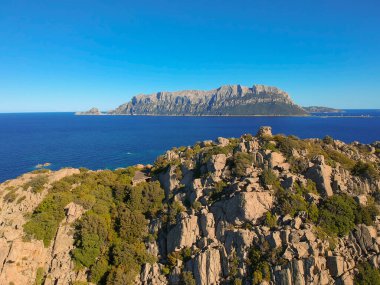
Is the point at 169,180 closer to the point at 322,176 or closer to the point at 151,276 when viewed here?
the point at 151,276

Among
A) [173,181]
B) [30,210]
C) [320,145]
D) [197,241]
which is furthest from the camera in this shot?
[320,145]

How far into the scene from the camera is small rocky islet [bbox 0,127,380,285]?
2850cm

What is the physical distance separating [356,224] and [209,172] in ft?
64.7

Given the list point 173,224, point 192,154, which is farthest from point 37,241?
point 192,154

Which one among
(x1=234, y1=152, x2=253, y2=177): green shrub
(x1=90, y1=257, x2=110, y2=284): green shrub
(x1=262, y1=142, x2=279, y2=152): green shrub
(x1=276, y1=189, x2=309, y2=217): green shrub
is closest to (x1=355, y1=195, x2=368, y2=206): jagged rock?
(x1=276, y1=189, x2=309, y2=217): green shrub

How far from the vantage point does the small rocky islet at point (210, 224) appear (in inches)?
1122

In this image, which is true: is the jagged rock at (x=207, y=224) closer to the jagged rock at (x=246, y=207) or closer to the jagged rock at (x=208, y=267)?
the jagged rock at (x=246, y=207)

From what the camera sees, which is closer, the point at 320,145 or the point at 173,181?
the point at 173,181

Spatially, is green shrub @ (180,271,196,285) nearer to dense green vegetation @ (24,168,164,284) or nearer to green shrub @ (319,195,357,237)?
dense green vegetation @ (24,168,164,284)

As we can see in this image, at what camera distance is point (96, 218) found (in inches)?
1398

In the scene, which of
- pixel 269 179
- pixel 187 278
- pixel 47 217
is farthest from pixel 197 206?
pixel 47 217

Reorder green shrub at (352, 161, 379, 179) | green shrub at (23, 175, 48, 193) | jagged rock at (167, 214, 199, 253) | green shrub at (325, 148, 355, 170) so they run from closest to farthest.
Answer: jagged rock at (167, 214, 199, 253) → green shrub at (352, 161, 379, 179) → green shrub at (23, 175, 48, 193) → green shrub at (325, 148, 355, 170)

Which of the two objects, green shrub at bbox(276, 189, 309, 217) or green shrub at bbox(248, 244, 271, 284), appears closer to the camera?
green shrub at bbox(248, 244, 271, 284)

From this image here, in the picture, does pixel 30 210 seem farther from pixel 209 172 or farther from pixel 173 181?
pixel 209 172
